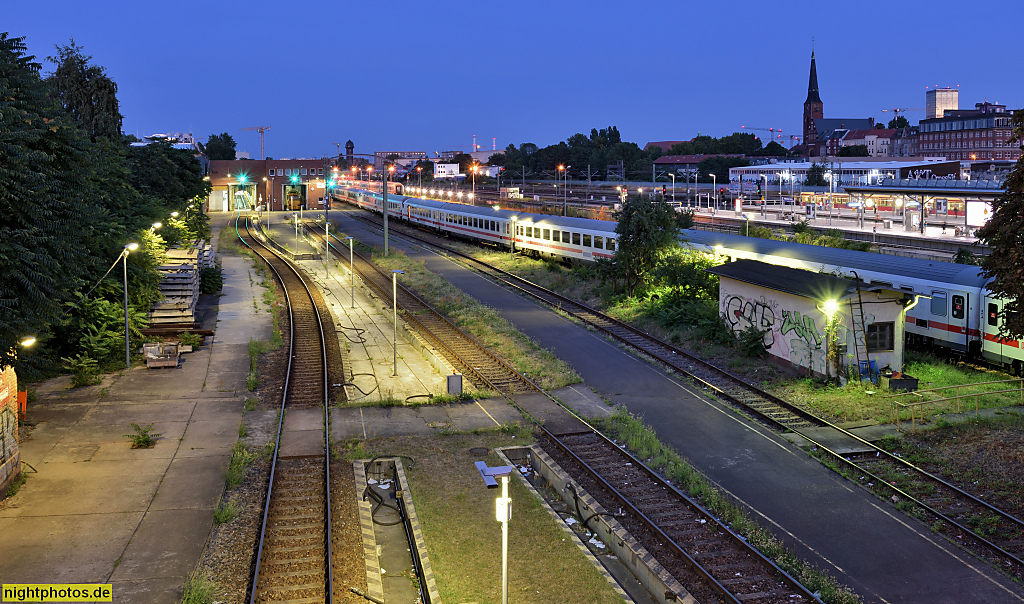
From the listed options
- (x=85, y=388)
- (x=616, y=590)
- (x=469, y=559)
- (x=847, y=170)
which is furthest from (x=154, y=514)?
(x=847, y=170)

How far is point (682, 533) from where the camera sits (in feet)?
46.5

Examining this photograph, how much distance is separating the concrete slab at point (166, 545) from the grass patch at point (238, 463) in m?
1.28

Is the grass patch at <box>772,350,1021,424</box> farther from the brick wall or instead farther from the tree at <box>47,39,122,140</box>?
the tree at <box>47,39,122,140</box>

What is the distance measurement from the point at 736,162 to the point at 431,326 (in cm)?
12636

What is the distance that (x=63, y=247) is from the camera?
18.4m

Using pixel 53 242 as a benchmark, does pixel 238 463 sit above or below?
below

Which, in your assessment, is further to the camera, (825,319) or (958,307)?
(958,307)

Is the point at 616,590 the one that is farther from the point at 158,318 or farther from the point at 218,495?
the point at 158,318

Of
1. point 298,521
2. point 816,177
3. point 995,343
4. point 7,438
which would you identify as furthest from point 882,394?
point 816,177

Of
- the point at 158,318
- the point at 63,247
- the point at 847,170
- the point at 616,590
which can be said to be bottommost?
the point at 616,590

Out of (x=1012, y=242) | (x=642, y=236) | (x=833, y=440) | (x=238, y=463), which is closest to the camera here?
(x=1012, y=242)

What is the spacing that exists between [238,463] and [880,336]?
1636 cm

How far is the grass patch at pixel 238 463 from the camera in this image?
16.4 metres

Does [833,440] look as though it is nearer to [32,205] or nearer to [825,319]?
[825,319]
